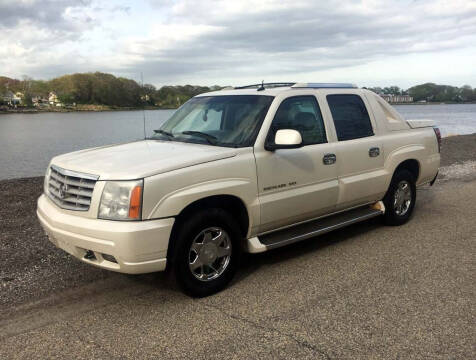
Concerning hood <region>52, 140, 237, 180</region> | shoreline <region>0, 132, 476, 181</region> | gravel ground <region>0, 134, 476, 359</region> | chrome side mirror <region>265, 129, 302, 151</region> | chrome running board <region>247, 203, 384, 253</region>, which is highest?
chrome side mirror <region>265, 129, 302, 151</region>

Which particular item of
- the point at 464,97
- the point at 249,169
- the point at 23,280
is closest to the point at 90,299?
the point at 23,280

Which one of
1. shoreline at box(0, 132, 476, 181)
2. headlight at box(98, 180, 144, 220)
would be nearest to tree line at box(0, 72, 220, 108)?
shoreline at box(0, 132, 476, 181)

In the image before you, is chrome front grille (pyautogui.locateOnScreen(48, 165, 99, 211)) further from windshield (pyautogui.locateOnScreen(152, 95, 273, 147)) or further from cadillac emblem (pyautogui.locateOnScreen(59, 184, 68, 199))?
windshield (pyautogui.locateOnScreen(152, 95, 273, 147))

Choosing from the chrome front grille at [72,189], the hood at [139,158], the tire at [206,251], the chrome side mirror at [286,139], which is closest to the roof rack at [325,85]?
the chrome side mirror at [286,139]

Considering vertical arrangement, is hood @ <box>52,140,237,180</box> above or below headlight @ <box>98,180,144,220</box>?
above

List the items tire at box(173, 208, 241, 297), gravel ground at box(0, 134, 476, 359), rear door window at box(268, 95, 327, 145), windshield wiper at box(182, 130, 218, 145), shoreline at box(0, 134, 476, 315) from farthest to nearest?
1. rear door window at box(268, 95, 327, 145)
2. windshield wiper at box(182, 130, 218, 145)
3. shoreline at box(0, 134, 476, 315)
4. tire at box(173, 208, 241, 297)
5. gravel ground at box(0, 134, 476, 359)

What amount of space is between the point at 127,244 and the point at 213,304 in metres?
0.98

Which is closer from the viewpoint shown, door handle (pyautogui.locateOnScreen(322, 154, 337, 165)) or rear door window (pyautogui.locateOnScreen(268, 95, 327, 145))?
rear door window (pyautogui.locateOnScreen(268, 95, 327, 145))

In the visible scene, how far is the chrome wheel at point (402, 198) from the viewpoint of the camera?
6.36 metres

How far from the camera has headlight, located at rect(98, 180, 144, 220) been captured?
3.60m

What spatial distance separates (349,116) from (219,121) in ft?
5.54

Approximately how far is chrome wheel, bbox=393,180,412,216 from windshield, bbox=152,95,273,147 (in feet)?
8.68

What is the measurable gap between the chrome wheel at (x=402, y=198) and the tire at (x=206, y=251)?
Result: 2982 mm

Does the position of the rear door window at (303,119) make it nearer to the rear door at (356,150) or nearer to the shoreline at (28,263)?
the rear door at (356,150)
